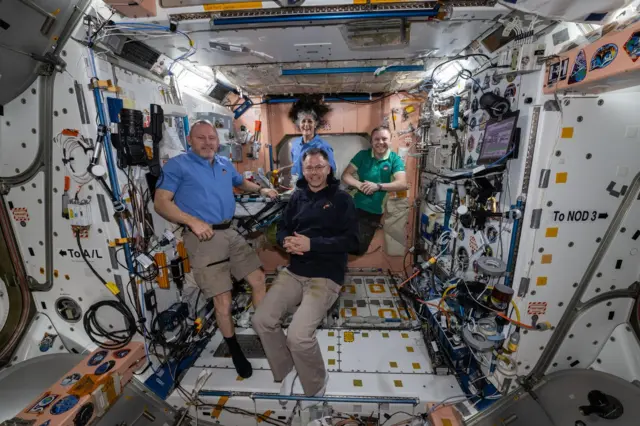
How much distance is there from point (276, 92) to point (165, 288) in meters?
4.06

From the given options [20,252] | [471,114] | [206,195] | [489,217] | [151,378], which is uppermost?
[471,114]

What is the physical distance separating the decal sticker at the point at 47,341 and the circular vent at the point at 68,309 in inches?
10.8

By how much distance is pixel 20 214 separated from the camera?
2797mm

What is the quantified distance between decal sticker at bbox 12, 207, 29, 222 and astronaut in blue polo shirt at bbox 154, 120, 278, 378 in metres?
1.34

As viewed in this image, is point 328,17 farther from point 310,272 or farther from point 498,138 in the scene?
point 310,272

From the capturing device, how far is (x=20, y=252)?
290cm

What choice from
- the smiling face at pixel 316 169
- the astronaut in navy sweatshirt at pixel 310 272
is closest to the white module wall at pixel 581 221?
the astronaut in navy sweatshirt at pixel 310 272

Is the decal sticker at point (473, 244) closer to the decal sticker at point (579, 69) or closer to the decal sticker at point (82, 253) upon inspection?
the decal sticker at point (579, 69)

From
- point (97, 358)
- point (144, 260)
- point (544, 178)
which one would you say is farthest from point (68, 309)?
point (544, 178)

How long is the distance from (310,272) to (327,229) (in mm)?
513

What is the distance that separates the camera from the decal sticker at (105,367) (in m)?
2.58

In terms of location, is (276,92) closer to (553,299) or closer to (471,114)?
(471,114)

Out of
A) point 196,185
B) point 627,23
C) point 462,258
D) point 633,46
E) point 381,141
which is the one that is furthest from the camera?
point 381,141

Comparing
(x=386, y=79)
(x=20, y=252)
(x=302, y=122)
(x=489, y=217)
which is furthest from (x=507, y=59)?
(x=20, y=252)
